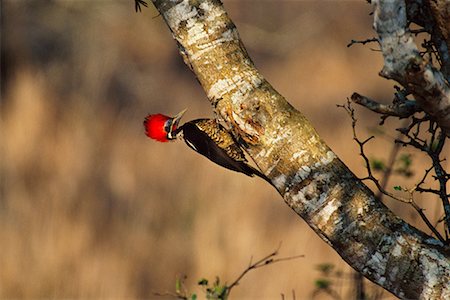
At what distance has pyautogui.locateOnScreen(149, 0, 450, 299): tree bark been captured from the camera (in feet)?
7.52

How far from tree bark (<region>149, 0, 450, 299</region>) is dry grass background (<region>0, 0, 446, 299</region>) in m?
2.91

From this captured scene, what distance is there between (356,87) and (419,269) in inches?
254

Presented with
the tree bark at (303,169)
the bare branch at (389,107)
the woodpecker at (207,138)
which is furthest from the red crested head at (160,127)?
the bare branch at (389,107)

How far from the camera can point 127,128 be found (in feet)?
24.1

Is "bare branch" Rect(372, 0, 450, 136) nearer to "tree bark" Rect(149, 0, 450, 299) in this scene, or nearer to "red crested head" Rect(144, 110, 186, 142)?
"tree bark" Rect(149, 0, 450, 299)

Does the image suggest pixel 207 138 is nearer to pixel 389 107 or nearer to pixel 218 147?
pixel 218 147

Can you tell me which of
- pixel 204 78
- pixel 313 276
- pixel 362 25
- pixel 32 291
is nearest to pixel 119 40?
pixel 362 25

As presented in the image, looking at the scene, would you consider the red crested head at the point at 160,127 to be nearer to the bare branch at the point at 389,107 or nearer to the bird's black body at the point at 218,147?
the bird's black body at the point at 218,147

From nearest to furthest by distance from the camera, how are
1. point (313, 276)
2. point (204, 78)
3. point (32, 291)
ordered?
point (204, 78) → point (313, 276) → point (32, 291)

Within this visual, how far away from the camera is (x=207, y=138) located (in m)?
3.54

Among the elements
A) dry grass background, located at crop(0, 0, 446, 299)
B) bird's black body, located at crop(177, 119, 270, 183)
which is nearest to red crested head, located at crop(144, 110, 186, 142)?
bird's black body, located at crop(177, 119, 270, 183)

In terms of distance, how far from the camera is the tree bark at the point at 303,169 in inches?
90.2

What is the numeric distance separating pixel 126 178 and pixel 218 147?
3.64 metres

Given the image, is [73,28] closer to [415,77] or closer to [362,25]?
[362,25]
